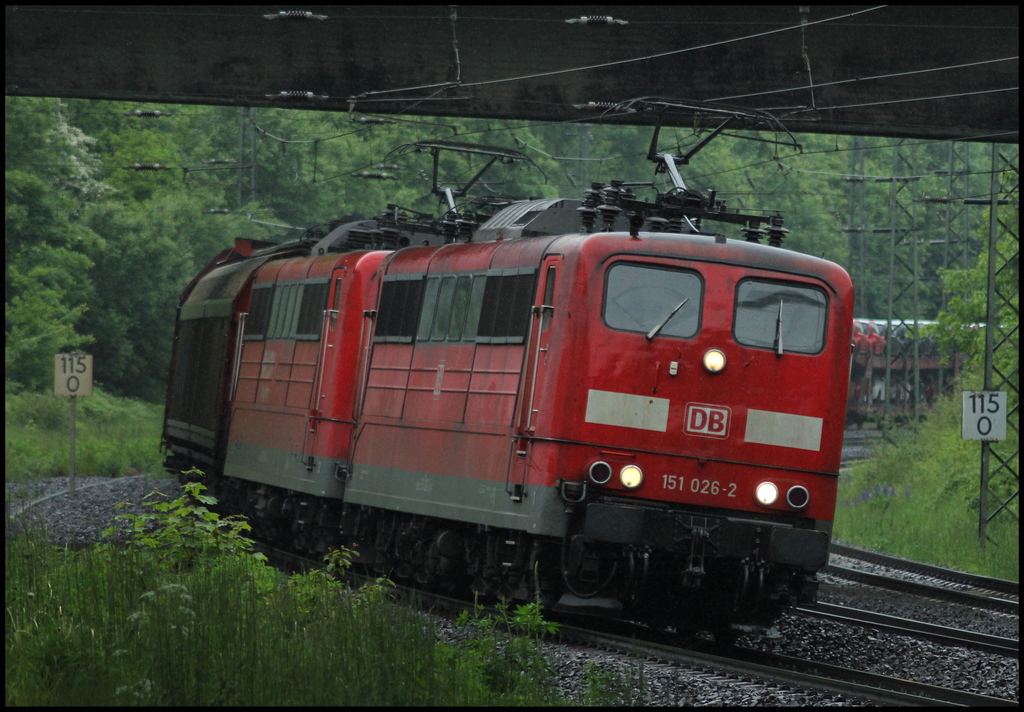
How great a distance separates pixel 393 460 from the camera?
14109 millimetres

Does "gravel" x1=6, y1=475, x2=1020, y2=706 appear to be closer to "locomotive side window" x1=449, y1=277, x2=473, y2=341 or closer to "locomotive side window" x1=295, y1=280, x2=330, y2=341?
"locomotive side window" x1=449, y1=277, x2=473, y2=341

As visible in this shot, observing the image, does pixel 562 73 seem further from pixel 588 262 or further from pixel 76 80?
pixel 588 262

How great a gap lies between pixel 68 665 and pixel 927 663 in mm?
6758

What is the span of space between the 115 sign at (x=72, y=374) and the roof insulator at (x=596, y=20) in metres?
10.1

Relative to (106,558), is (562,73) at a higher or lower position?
higher

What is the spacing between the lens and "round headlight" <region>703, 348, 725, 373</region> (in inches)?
448

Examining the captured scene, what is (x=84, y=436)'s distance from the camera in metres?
37.8

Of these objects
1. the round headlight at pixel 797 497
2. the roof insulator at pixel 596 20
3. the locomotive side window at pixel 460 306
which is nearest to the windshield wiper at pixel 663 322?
the round headlight at pixel 797 497

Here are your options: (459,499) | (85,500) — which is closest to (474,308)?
(459,499)

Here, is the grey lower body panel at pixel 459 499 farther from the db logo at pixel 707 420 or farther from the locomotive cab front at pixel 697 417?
the db logo at pixel 707 420

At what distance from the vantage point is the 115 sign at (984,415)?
67.6ft

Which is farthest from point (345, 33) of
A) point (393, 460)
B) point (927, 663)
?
point (927, 663)

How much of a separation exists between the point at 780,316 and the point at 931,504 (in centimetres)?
1650

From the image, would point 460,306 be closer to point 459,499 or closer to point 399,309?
point 399,309
